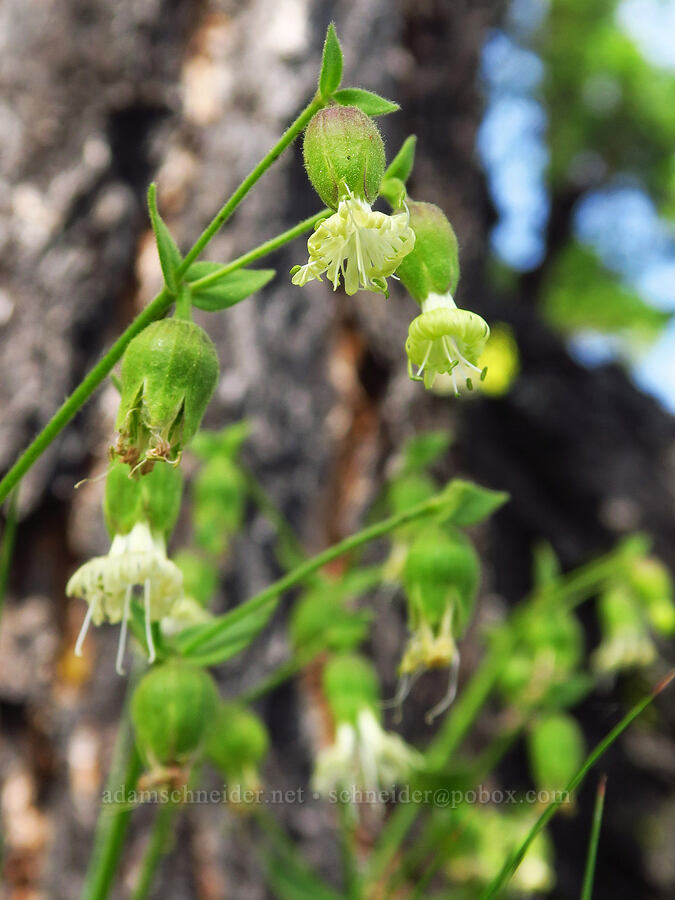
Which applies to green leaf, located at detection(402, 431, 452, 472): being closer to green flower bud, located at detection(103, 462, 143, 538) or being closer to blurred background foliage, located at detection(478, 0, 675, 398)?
green flower bud, located at detection(103, 462, 143, 538)

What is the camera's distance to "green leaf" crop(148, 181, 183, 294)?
62cm

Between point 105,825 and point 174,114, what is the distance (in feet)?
4.00

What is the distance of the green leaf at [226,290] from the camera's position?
2.31ft

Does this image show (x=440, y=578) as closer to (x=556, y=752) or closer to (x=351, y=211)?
(x=351, y=211)

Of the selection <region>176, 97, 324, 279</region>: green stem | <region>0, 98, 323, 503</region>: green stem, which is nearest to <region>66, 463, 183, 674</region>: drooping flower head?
<region>0, 98, 323, 503</region>: green stem

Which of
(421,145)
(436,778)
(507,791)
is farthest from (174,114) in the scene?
(507,791)

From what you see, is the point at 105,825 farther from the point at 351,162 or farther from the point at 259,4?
the point at 259,4

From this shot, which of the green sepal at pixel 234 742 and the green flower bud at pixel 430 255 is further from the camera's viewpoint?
the green sepal at pixel 234 742

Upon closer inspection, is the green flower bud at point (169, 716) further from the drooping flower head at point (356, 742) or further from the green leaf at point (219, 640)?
the drooping flower head at point (356, 742)

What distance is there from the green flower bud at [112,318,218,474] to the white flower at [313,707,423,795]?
2.18 ft

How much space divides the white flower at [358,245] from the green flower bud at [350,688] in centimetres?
73

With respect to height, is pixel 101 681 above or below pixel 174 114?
below

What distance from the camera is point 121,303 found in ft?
5.00

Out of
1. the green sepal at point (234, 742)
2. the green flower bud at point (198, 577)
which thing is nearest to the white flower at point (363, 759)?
the green sepal at point (234, 742)
